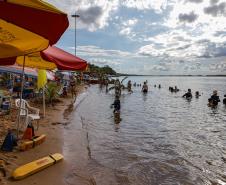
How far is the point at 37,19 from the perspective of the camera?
13.4ft

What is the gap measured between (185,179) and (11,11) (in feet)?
18.7

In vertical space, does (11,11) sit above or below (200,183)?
above

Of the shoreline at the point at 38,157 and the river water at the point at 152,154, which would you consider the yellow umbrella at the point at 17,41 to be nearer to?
the shoreline at the point at 38,157

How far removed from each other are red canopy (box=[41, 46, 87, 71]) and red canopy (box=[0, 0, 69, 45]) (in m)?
1.96

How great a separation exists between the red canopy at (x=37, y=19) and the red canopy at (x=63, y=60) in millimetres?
1965

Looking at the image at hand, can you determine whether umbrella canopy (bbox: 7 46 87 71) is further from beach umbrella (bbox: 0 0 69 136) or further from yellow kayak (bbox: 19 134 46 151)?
yellow kayak (bbox: 19 134 46 151)

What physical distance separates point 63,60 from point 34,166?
2370mm

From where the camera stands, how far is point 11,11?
398 centimetres

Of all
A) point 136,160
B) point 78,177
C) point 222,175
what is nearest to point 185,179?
point 222,175

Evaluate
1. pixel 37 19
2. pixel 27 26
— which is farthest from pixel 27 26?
pixel 37 19

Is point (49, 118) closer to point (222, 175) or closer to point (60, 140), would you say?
point (60, 140)

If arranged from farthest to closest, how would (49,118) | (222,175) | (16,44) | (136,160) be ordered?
(49,118) < (136,160) < (222,175) < (16,44)

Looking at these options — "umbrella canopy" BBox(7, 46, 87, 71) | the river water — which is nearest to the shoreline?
the river water

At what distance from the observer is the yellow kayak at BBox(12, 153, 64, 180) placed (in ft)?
18.9
